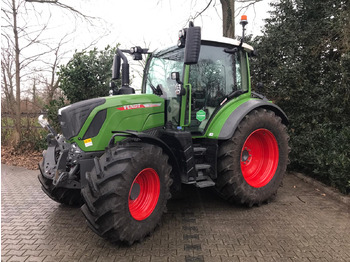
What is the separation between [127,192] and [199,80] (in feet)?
6.65

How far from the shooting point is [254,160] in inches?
181

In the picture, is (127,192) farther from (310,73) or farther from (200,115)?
(310,73)

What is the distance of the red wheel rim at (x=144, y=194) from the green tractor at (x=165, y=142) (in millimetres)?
12

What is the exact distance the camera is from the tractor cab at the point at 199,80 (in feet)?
12.9

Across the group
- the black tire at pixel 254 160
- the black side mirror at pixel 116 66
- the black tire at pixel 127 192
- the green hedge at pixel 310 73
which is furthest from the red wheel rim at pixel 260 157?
the black side mirror at pixel 116 66

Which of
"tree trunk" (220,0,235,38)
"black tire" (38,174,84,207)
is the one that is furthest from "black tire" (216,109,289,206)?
"tree trunk" (220,0,235,38)

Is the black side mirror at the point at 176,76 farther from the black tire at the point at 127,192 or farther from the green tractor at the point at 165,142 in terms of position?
the black tire at the point at 127,192

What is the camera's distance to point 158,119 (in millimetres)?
3928

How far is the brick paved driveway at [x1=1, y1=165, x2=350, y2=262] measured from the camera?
9.40 feet

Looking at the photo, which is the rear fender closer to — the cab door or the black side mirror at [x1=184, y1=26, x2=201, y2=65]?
the cab door

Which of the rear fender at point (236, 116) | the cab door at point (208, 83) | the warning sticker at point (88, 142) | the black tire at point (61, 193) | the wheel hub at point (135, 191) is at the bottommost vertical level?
the black tire at point (61, 193)

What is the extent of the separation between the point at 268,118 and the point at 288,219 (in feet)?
4.99

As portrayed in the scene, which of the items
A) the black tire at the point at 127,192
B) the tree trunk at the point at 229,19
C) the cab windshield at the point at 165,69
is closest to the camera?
the black tire at the point at 127,192

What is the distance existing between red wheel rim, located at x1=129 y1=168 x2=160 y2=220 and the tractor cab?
3.16 ft
